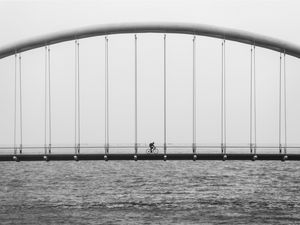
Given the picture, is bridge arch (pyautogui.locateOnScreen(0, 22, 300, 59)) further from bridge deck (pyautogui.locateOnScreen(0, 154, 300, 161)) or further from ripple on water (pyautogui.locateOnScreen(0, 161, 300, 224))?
ripple on water (pyautogui.locateOnScreen(0, 161, 300, 224))

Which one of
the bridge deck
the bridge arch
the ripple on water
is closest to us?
the bridge deck

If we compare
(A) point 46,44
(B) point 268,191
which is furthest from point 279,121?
(B) point 268,191

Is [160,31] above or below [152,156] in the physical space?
above

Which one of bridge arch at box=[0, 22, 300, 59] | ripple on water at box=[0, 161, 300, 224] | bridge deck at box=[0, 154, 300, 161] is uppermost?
bridge arch at box=[0, 22, 300, 59]

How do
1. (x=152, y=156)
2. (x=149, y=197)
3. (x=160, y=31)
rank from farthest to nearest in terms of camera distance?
(x=149, y=197), (x=160, y=31), (x=152, y=156)

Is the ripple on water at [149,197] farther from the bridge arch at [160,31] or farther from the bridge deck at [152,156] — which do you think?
the bridge arch at [160,31]

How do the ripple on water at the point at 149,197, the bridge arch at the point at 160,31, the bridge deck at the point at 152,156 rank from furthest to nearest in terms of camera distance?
1. the ripple on water at the point at 149,197
2. the bridge arch at the point at 160,31
3. the bridge deck at the point at 152,156

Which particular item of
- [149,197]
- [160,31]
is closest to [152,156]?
[160,31]

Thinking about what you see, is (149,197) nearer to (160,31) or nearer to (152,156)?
(160,31)

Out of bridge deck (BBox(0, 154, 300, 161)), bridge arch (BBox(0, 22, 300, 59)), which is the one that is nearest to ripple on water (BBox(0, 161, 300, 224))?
bridge deck (BBox(0, 154, 300, 161))

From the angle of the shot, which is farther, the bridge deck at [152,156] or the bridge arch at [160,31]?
the bridge arch at [160,31]

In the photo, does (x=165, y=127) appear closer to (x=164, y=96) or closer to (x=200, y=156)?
(x=164, y=96)

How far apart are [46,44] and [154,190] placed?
5098 centimetres

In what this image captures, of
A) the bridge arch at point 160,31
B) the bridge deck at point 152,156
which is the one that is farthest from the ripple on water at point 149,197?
the bridge arch at point 160,31
